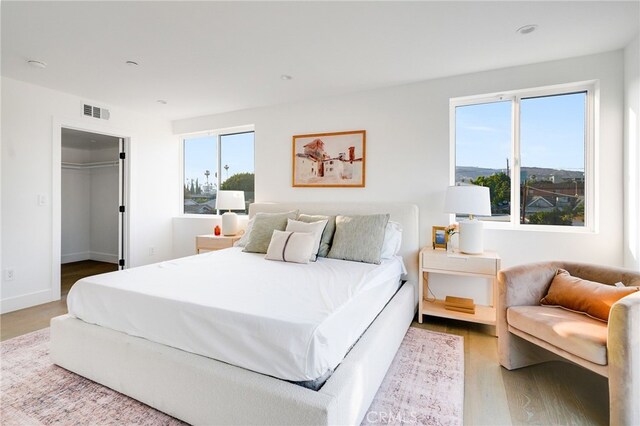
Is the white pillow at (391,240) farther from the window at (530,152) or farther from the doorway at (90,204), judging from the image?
the doorway at (90,204)

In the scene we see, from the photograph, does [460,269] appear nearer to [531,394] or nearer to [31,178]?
[531,394]

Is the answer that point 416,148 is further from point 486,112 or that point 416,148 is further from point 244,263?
point 244,263

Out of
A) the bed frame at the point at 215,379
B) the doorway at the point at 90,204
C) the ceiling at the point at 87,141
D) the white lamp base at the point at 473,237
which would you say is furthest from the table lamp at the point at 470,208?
the doorway at the point at 90,204

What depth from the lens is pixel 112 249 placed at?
5984 millimetres

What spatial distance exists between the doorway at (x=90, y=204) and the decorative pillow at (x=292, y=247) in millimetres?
4348

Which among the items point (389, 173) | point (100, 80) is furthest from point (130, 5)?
point (389, 173)

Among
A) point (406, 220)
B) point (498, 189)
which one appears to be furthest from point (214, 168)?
point (498, 189)

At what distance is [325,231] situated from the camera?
3123 millimetres

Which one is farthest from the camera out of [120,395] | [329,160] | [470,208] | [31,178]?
[329,160]

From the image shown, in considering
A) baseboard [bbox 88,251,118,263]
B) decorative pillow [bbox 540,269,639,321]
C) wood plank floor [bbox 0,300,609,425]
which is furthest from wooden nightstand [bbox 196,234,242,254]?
decorative pillow [bbox 540,269,639,321]

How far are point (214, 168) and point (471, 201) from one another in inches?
146

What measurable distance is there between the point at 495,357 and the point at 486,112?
7.73ft

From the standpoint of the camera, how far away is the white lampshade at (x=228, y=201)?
417cm

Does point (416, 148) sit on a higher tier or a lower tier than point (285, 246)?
higher
